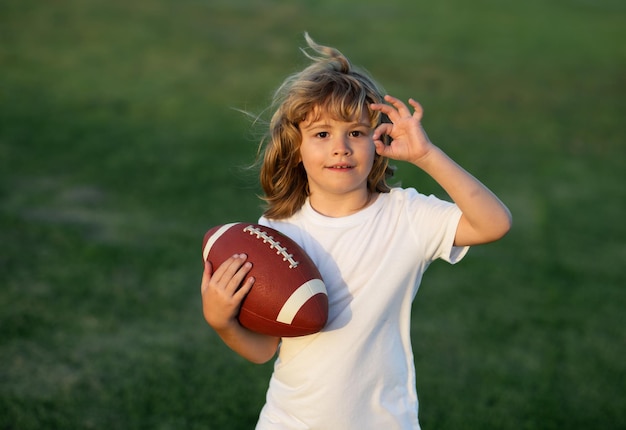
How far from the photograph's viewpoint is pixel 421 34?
1594cm

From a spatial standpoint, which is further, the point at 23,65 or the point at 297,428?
the point at 23,65

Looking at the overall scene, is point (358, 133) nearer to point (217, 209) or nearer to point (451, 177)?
point (451, 177)

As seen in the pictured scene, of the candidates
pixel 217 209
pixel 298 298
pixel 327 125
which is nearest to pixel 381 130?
pixel 327 125

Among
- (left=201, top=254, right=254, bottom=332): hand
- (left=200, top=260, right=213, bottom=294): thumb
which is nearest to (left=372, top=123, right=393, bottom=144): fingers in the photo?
(left=201, top=254, right=254, bottom=332): hand

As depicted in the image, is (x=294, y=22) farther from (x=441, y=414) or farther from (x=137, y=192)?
(x=441, y=414)

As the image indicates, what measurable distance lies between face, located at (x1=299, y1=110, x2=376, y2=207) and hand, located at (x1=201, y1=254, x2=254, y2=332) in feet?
1.22

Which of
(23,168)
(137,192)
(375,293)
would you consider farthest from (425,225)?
(23,168)

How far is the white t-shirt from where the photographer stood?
249cm

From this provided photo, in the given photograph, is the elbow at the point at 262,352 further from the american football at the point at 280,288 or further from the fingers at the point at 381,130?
the fingers at the point at 381,130

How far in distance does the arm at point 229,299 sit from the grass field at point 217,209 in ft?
4.79

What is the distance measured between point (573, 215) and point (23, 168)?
212 inches

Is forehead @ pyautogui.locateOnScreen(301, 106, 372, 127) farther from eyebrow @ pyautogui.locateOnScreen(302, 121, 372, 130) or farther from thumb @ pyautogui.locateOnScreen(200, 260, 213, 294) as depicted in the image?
thumb @ pyautogui.locateOnScreen(200, 260, 213, 294)

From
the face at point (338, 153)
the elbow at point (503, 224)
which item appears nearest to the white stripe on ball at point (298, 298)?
the face at point (338, 153)

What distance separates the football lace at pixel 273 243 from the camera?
8.36 ft
